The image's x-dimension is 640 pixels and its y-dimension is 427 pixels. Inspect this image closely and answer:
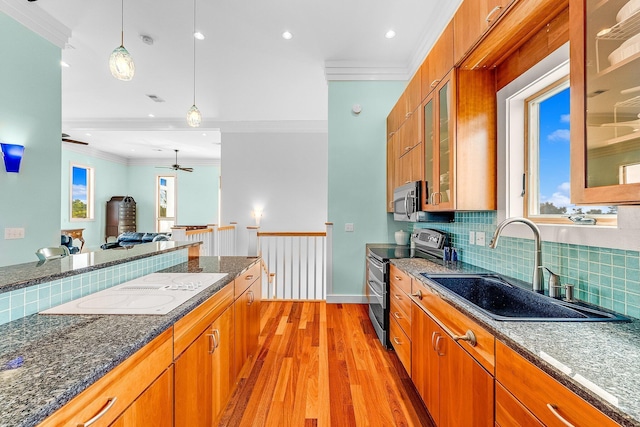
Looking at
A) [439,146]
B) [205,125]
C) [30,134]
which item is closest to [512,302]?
[439,146]

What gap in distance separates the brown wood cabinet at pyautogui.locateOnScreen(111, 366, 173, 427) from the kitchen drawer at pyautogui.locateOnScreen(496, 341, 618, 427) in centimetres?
121

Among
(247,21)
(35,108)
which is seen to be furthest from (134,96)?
(247,21)

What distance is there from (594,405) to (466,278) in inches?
47.2

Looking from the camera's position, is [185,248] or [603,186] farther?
[185,248]

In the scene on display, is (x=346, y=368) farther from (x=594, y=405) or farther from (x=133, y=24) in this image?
(x=133, y=24)

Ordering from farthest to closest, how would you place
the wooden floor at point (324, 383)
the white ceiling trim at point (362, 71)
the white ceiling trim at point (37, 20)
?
1. the white ceiling trim at point (362, 71)
2. the white ceiling trim at point (37, 20)
3. the wooden floor at point (324, 383)

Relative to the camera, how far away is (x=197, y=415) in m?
1.30

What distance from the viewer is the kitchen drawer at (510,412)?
0.83 meters

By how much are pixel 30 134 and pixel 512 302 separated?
14.5ft

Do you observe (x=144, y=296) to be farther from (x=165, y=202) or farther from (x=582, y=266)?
(x=165, y=202)

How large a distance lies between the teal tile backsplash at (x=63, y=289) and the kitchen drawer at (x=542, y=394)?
1794mm

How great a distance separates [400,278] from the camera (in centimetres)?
219

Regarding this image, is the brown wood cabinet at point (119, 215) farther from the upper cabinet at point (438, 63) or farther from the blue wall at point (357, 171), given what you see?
the upper cabinet at point (438, 63)

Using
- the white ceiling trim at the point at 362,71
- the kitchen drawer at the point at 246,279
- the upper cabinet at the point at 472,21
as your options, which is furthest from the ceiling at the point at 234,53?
the kitchen drawer at the point at 246,279
